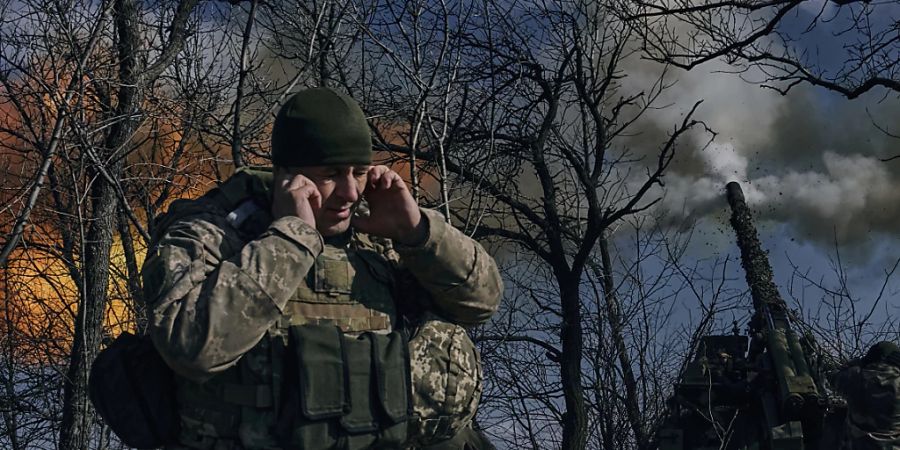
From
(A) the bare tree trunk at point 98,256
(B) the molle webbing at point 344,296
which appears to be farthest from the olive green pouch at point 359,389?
(A) the bare tree trunk at point 98,256

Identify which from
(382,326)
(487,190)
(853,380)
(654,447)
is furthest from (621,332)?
(382,326)

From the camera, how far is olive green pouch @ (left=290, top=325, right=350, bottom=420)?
3.46 m

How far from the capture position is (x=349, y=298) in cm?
371

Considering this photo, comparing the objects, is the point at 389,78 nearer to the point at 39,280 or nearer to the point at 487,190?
the point at 487,190

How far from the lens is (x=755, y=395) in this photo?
10805mm

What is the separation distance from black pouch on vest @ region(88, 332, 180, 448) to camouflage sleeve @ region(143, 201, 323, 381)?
0.25 meters

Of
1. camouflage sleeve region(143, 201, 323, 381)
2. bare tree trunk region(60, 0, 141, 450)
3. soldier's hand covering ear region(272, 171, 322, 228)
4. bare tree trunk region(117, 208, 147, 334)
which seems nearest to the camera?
camouflage sleeve region(143, 201, 323, 381)

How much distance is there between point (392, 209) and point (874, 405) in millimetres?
6220

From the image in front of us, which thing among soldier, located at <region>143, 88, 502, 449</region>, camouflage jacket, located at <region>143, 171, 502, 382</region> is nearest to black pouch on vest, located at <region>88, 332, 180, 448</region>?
soldier, located at <region>143, 88, 502, 449</region>

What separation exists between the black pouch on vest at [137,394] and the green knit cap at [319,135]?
0.75 metres

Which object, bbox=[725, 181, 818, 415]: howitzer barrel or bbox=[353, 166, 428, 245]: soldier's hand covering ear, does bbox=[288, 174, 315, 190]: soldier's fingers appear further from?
bbox=[725, 181, 818, 415]: howitzer barrel

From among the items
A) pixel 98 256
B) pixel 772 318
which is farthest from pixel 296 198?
pixel 772 318

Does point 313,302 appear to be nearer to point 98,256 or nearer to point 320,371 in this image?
point 320,371

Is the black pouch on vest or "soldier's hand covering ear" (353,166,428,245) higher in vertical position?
"soldier's hand covering ear" (353,166,428,245)
